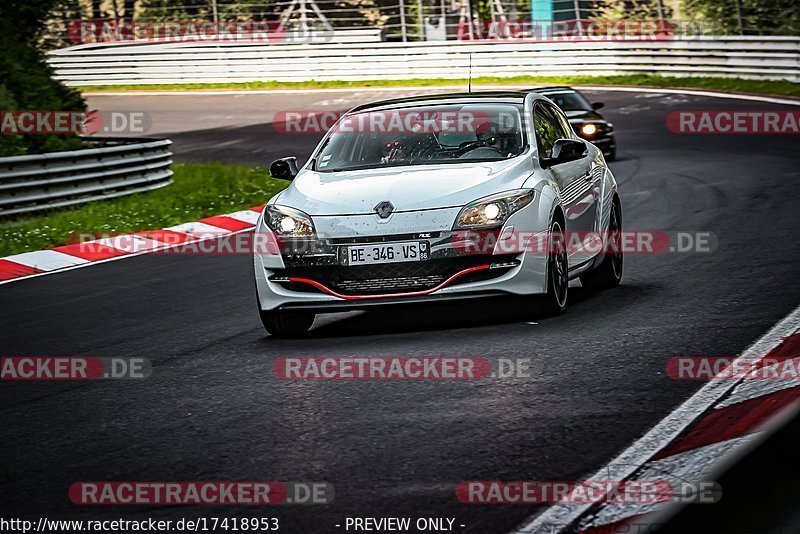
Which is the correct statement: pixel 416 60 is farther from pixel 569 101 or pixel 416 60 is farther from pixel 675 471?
pixel 675 471

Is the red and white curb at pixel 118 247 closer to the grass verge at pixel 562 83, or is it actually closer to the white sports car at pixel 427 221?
the white sports car at pixel 427 221

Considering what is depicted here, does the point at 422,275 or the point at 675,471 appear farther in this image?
the point at 422,275

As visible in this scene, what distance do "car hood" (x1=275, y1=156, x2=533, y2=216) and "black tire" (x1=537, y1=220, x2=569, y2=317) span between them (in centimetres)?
41

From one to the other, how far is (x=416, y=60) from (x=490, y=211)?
32.5 m

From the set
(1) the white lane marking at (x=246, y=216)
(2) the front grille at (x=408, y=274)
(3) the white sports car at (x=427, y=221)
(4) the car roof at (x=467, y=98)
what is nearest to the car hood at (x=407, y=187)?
(3) the white sports car at (x=427, y=221)

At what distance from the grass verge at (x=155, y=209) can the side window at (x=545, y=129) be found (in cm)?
650

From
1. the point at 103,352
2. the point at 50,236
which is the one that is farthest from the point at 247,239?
the point at 103,352

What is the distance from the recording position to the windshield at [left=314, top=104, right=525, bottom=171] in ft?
29.7

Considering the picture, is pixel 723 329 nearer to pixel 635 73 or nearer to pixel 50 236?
pixel 50 236

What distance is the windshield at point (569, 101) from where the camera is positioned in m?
21.4

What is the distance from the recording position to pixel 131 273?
1258 cm

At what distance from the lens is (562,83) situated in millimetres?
37625

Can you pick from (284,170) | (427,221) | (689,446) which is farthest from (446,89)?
(689,446)

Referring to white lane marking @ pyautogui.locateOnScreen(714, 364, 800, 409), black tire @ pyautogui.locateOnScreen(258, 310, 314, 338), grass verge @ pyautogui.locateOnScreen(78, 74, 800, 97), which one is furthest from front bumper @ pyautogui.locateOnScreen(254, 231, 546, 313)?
grass verge @ pyautogui.locateOnScreen(78, 74, 800, 97)
